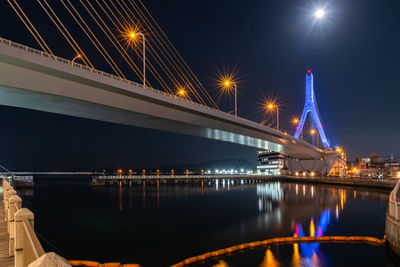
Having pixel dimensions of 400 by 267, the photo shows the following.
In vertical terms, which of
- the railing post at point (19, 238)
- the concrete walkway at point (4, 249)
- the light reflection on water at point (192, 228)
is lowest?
the light reflection on water at point (192, 228)

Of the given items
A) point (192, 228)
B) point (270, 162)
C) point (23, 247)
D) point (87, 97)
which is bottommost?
point (192, 228)

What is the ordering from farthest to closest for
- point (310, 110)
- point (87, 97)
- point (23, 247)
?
point (310, 110) → point (87, 97) → point (23, 247)

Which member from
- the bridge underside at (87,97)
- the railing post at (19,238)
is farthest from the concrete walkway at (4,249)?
the bridge underside at (87,97)

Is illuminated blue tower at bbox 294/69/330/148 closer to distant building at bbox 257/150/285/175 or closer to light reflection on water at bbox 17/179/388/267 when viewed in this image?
distant building at bbox 257/150/285/175

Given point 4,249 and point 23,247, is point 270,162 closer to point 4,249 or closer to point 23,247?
point 4,249

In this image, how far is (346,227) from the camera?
923 inches

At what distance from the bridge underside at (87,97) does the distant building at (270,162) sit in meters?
88.4

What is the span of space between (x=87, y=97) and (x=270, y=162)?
119 m

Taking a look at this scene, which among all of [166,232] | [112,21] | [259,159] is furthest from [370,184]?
[259,159]

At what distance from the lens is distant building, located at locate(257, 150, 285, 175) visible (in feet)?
415

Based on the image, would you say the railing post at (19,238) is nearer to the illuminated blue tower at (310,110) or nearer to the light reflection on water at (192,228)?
the light reflection on water at (192,228)

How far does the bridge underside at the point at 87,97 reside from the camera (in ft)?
68.8

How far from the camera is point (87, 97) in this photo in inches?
1014

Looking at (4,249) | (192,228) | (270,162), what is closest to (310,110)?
(270,162)
